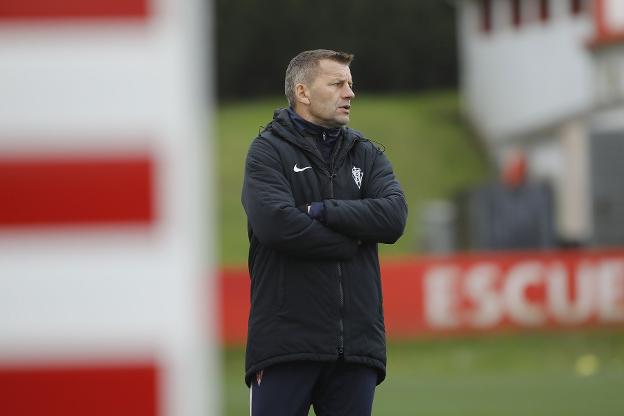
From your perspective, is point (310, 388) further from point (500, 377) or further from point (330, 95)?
point (500, 377)

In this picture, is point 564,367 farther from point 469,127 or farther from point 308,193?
point 469,127

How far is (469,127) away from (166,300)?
38.2 meters

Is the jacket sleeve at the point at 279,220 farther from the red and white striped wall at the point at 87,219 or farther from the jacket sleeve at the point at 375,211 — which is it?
the red and white striped wall at the point at 87,219

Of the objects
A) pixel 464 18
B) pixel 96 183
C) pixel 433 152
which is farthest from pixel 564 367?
pixel 433 152

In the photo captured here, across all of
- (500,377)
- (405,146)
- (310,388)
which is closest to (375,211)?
(310,388)

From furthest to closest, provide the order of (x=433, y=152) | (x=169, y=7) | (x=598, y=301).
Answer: (x=433, y=152), (x=598, y=301), (x=169, y=7)

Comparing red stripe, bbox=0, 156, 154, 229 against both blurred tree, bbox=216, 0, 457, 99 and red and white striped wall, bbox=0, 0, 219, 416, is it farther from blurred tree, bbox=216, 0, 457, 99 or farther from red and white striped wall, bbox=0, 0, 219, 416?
blurred tree, bbox=216, 0, 457, 99

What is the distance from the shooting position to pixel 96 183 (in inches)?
71.8

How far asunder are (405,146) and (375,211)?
114 ft

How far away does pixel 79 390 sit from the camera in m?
1.84

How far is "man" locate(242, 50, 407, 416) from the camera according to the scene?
3965mm

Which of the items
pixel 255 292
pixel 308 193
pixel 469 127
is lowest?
pixel 255 292

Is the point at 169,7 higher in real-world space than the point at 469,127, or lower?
lower

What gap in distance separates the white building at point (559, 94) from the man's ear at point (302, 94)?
12635mm
